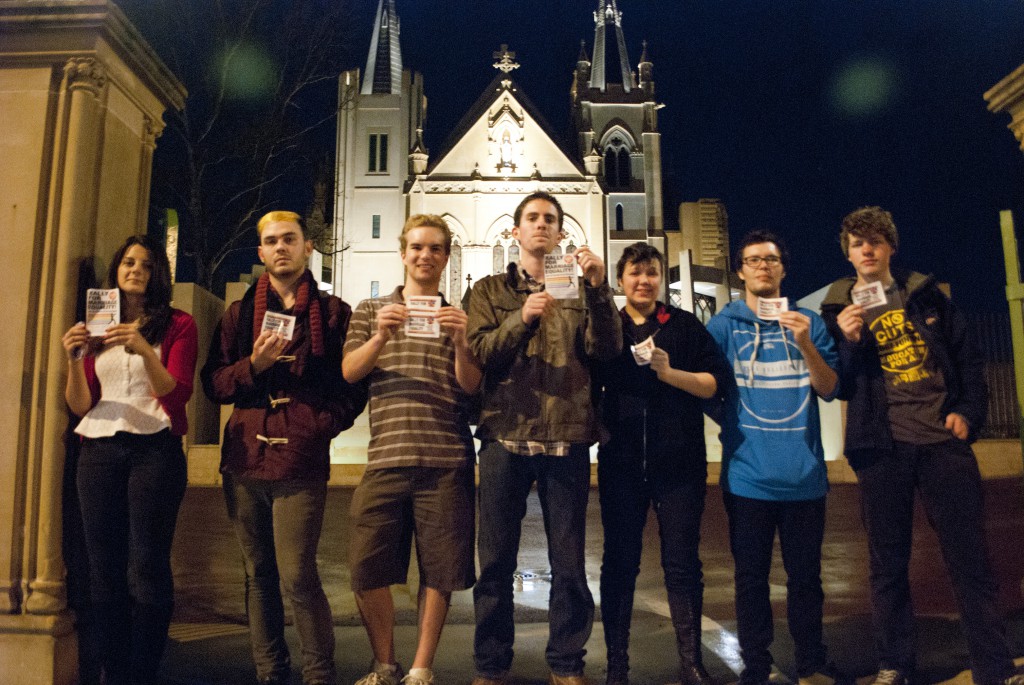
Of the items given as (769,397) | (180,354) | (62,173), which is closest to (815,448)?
(769,397)

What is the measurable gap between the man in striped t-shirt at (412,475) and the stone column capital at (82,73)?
1744 millimetres

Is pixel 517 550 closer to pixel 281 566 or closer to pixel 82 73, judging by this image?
pixel 281 566

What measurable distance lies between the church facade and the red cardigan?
30684 millimetres

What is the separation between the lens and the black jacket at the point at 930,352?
3.41 metres

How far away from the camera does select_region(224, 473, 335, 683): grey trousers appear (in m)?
3.23

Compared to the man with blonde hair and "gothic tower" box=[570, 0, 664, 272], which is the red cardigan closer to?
the man with blonde hair

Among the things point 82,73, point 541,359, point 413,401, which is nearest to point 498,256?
point 82,73

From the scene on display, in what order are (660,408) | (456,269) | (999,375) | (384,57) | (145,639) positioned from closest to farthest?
(145,639) < (660,408) < (999,375) < (456,269) < (384,57)

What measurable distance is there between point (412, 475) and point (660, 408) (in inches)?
47.5

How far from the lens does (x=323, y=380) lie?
3.45m

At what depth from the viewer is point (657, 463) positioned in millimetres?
3514

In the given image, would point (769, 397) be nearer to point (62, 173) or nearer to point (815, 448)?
point (815, 448)

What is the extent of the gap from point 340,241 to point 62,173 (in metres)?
33.1

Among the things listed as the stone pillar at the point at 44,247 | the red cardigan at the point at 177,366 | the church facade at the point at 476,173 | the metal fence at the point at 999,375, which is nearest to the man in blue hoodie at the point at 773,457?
the red cardigan at the point at 177,366
